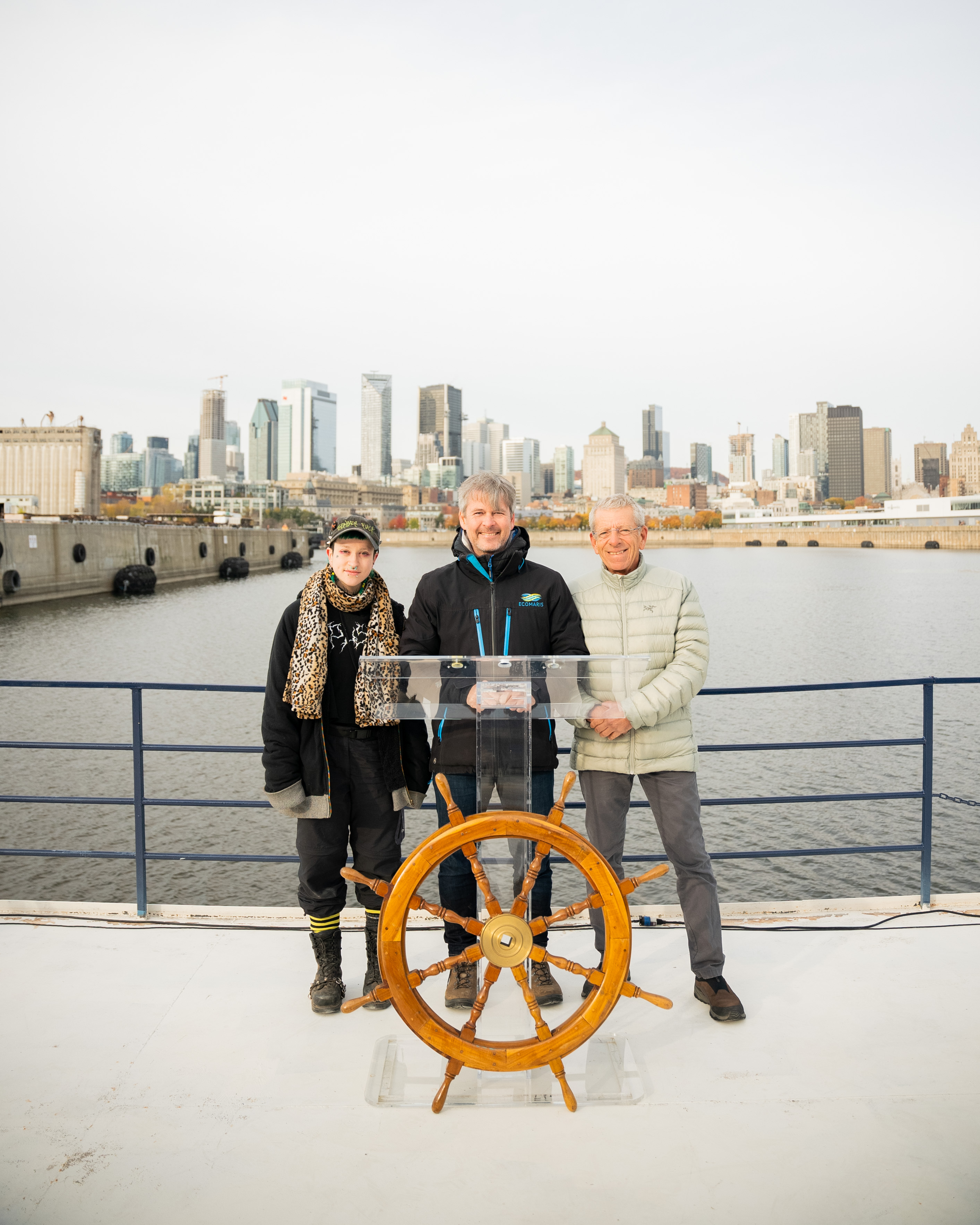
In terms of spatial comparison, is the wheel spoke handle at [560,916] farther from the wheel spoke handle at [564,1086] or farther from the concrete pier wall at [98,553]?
the concrete pier wall at [98,553]

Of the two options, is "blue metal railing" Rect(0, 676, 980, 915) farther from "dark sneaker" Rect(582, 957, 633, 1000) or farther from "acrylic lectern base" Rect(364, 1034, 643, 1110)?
"acrylic lectern base" Rect(364, 1034, 643, 1110)

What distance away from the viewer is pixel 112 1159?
6.46ft

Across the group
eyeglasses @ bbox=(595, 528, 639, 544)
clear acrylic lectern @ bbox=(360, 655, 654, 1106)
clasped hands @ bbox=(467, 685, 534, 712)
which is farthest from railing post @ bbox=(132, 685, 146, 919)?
eyeglasses @ bbox=(595, 528, 639, 544)

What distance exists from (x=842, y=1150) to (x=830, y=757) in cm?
962

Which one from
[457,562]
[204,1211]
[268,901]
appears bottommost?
[268,901]

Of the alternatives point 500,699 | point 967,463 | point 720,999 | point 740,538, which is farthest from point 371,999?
point 967,463

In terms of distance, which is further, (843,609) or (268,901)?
(843,609)

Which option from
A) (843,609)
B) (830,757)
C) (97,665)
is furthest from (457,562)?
(843,609)

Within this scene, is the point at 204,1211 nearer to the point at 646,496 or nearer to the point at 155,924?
the point at 155,924

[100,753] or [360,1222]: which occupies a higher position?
[360,1222]

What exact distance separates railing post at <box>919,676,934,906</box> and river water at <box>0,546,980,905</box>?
7.97 ft

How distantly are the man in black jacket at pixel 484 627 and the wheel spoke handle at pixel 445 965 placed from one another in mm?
255

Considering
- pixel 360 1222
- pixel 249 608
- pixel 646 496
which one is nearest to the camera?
pixel 360 1222

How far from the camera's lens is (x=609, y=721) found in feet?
8.23
